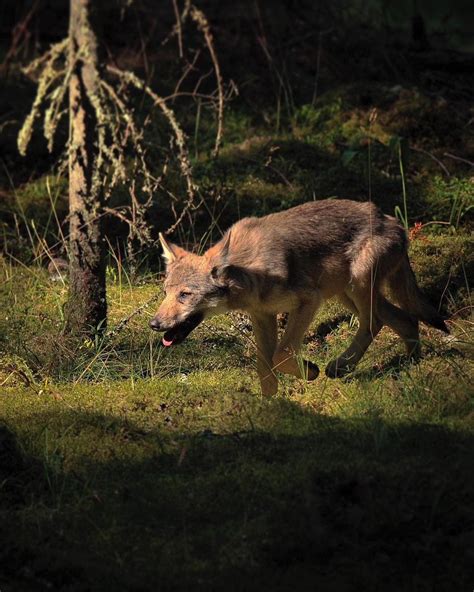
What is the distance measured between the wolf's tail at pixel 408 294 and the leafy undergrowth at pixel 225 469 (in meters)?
0.28

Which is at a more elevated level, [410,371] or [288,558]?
[288,558]

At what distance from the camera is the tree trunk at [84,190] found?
22.8 feet

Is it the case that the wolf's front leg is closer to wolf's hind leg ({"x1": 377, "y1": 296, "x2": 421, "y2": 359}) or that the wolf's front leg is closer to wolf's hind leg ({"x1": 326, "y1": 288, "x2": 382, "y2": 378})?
wolf's hind leg ({"x1": 326, "y1": 288, "x2": 382, "y2": 378})

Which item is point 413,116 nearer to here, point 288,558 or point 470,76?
point 470,76

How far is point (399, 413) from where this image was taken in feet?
20.2

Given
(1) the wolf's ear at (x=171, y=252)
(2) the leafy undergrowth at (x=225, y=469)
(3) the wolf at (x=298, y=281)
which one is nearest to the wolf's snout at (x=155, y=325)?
(3) the wolf at (x=298, y=281)

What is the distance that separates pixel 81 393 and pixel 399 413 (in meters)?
2.26

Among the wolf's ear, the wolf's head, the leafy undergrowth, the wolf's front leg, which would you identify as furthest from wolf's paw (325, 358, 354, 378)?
the wolf's ear

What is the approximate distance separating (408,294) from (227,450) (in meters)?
2.61

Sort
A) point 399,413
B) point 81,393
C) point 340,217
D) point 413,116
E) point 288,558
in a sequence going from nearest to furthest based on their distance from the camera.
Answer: point 288,558 → point 399,413 → point 81,393 → point 340,217 → point 413,116

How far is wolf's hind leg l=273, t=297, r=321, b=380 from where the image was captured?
718 centimetres

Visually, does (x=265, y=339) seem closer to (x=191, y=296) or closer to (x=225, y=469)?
(x=191, y=296)

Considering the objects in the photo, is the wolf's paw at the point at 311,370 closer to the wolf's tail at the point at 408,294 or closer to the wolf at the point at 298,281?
the wolf at the point at 298,281

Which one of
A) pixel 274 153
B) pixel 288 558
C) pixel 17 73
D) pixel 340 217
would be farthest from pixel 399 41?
pixel 288 558
